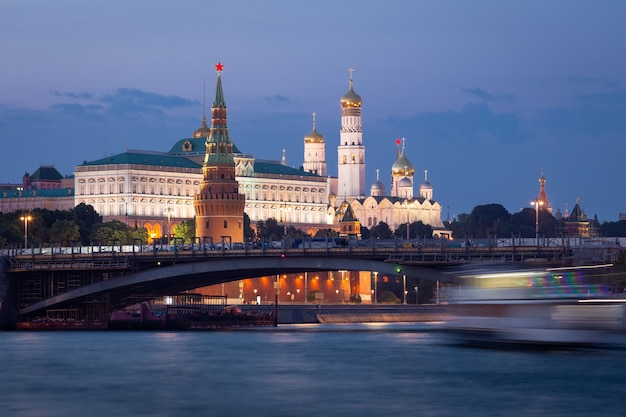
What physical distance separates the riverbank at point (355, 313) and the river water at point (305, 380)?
60.9 m

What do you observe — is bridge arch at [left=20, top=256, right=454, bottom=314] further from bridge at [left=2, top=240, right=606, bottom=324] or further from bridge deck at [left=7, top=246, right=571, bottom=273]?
bridge deck at [left=7, top=246, right=571, bottom=273]

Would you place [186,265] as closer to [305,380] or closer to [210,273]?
[210,273]

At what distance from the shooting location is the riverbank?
171 metres

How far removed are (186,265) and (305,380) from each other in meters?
53.3

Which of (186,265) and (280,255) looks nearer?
(280,255)

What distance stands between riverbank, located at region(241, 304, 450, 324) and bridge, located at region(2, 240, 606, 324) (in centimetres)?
2556

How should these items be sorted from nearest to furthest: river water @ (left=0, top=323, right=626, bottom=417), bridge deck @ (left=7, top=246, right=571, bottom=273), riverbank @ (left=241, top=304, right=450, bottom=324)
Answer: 1. river water @ (left=0, top=323, right=626, bottom=417)
2. bridge deck @ (left=7, top=246, right=571, bottom=273)
3. riverbank @ (left=241, top=304, right=450, bottom=324)

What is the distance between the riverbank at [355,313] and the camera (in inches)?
6747

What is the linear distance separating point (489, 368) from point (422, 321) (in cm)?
8740

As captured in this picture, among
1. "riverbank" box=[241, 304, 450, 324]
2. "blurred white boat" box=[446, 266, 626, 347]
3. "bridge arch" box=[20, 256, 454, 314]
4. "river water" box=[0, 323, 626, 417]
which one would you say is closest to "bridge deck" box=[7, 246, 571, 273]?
"bridge arch" box=[20, 256, 454, 314]

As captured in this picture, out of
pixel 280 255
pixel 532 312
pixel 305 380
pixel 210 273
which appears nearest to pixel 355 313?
pixel 210 273

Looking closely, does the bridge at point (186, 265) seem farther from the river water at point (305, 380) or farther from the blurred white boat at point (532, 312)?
the river water at point (305, 380)

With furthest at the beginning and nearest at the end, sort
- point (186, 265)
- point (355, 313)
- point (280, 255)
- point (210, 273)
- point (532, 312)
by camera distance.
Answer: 1. point (355, 313)
2. point (210, 273)
3. point (186, 265)
4. point (280, 255)
5. point (532, 312)

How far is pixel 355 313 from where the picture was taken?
177 m
